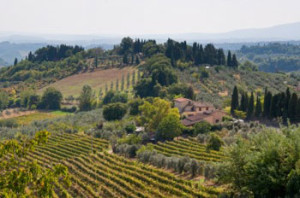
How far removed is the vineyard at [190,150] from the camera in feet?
111

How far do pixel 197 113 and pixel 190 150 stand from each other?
19.4m

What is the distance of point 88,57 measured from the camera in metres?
132

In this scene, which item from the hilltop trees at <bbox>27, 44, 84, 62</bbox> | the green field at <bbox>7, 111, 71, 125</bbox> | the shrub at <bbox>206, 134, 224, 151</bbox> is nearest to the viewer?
the shrub at <bbox>206, 134, 224, 151</bbox>

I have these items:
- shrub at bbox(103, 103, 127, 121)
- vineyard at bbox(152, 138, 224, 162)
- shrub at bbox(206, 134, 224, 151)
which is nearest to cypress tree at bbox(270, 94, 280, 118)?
vineyard at bbox(152, 138, 224, 162)

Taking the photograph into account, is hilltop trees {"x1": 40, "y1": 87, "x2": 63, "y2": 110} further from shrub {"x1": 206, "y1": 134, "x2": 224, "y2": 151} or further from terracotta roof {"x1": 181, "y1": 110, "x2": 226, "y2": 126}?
shrub {"x1": 206, "y1": 134, "x2": 224, "y2": 151}

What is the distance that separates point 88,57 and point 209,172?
358ft

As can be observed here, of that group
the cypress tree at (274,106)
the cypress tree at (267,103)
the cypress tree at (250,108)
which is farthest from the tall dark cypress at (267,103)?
the cypress tree at (250,108)

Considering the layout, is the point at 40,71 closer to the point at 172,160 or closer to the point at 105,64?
the point at 105,64

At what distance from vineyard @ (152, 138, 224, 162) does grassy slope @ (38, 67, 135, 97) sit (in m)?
62.8

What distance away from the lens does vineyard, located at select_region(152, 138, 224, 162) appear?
1335 inches

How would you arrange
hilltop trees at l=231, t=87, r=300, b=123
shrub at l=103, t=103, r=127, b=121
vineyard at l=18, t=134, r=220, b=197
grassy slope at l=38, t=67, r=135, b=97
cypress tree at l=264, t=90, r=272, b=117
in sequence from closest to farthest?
vineyard at l=18, t=134, r=220, b=197 < hilltop trees at l=231, t=87, r=300, b=123 < cypress tree at l=264, t=90, r=272, b=117 < shrub at l=103, t=103, r=127, b=121 < grassy slope at l=38, t=67, r=135, b=97

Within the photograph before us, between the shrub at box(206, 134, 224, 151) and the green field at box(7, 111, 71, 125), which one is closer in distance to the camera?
the shrub at box(206, 134, 224, 151)

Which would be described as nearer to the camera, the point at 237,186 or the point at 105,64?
the point at 237,186

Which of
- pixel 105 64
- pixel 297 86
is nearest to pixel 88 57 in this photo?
pixel 105 64
